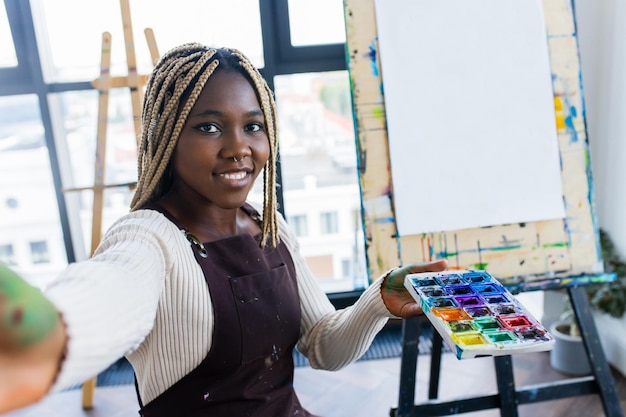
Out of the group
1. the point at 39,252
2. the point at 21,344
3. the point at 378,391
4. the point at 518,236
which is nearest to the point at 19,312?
the point at 21,344

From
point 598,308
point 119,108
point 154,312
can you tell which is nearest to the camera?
point 154,312

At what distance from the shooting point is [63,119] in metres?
2.12

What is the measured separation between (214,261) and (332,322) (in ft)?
0.96

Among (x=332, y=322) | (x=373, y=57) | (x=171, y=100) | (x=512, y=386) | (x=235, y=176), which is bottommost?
(x=512, y=386)

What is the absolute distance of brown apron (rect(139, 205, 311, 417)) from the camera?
0.79 m

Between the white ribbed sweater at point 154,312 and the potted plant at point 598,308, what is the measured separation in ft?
4.33

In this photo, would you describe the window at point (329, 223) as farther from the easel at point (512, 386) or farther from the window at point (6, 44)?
the window at point (6, 44)

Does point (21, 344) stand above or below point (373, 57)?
below

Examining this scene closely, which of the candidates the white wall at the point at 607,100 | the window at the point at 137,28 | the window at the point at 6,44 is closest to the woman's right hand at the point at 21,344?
the window at the point at 137,28

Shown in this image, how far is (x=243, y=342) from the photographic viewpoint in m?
0.81

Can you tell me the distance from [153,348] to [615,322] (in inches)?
74.8

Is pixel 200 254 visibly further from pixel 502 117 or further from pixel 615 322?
pixel 615 322

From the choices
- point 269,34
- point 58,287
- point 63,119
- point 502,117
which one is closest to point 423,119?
point 502,117

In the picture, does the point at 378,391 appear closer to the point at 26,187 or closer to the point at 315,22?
the point at 315,22
